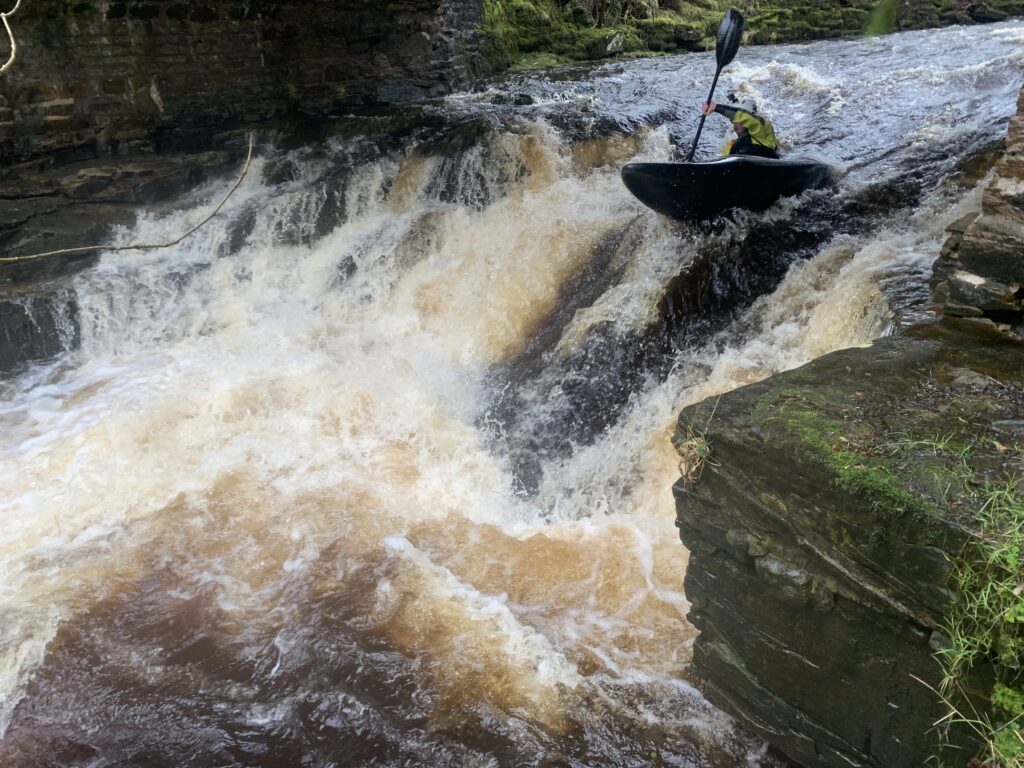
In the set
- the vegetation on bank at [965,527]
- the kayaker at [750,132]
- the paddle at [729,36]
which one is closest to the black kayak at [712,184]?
the kayaker at [750,132]

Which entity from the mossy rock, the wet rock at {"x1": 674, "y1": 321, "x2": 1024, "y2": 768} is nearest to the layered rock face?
the wet rock at {"x1": 674, "y1": 321, "x2": 1024, "y2": 768}

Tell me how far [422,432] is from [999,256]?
3.44 meters

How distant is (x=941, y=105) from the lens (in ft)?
24.1

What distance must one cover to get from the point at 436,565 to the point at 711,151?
17.4 feet

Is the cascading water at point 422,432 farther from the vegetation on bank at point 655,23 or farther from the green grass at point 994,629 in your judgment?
the vegetation on bank at point 655,23

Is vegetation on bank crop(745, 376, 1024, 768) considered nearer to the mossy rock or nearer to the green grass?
the green grass

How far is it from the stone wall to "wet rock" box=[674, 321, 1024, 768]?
6.75 meters

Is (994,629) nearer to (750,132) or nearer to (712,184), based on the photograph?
(712,184)

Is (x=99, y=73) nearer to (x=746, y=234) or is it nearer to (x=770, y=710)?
(x=746, y=234)

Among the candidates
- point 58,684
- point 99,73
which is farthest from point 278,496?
point 99,73

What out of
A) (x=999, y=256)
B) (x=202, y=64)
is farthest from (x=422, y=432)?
(x=202, y=64)

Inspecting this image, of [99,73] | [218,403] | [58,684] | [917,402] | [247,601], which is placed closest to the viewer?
[917,402]

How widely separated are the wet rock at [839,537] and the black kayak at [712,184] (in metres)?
2.58

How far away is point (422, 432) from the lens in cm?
502
